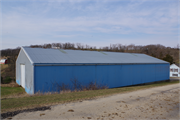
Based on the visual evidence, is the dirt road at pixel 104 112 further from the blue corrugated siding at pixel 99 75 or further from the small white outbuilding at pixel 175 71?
the small white outbuilding at pixel 175 71

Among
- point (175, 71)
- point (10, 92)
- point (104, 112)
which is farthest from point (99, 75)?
point (175, 71)

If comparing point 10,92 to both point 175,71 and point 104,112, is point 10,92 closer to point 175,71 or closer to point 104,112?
point 104,112

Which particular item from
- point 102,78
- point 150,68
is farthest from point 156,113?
point 150,68

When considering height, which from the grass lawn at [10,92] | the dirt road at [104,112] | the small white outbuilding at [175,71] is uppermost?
the dirt road at [104,112]

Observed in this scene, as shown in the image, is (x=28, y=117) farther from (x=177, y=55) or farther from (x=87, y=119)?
(x=177, y=55)

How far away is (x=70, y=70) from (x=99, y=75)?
11.5 feet

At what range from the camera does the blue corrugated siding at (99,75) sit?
12625 millimetres

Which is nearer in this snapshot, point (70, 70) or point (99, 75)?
point (70, 70)

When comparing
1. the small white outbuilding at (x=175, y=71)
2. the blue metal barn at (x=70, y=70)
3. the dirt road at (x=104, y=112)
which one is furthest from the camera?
the small white outbuilding at (x=175, y=71)

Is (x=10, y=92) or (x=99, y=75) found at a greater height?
(x=99, y=75)

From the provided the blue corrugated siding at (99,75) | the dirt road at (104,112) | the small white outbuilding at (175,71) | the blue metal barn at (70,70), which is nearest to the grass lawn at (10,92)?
the blue metal barn at (70,70)

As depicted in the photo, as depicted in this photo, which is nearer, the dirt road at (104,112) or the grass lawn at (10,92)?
the dirt road at (104,112)

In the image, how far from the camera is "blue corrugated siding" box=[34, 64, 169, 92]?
12.6 m

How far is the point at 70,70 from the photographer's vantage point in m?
14.2
